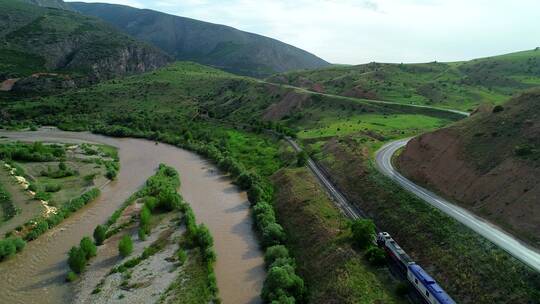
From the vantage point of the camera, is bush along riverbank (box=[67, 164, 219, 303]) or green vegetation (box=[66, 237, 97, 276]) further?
green vegetation (box=[66, 237, 97, 276])

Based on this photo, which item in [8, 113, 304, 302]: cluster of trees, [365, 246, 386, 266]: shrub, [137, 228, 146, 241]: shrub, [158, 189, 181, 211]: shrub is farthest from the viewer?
[158, 189, 181, 211]: shrub

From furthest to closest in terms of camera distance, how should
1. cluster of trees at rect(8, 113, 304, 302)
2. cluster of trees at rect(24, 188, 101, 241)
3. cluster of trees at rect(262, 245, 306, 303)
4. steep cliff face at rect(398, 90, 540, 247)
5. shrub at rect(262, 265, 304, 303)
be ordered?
cluster of trees at rect(24, 188, 101, 241) → cluster of trees at rect(8, 113, 304, 302) → steep cliff face at rect(398, 90, 540, 247) → shrub at rect(262, 265, 304, 303) → cluster of trees at rect(262, 245, 306, 303)

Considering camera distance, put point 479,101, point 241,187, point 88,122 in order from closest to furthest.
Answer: point 241,187 < point 479,101 < point 88,122

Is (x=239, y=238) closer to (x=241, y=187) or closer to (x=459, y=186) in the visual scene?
(x=241, y=187)

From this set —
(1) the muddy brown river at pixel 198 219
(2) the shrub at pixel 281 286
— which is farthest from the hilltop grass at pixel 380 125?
(2) the shrub at pixel 281 286

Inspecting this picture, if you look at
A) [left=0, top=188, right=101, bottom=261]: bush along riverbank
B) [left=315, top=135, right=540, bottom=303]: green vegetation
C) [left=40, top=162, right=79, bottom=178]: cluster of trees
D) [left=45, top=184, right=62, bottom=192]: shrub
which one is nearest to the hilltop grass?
[left=315, top=135, right=540, bottom=303]: green vegetation

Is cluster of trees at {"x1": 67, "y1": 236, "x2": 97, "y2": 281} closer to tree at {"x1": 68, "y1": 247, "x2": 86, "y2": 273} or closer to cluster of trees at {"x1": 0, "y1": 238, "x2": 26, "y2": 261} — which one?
tree at {"x1": 68, "y1": 247, "x2": 86, "y2": 273}

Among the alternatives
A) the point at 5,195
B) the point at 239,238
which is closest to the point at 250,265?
the point at 239,238
